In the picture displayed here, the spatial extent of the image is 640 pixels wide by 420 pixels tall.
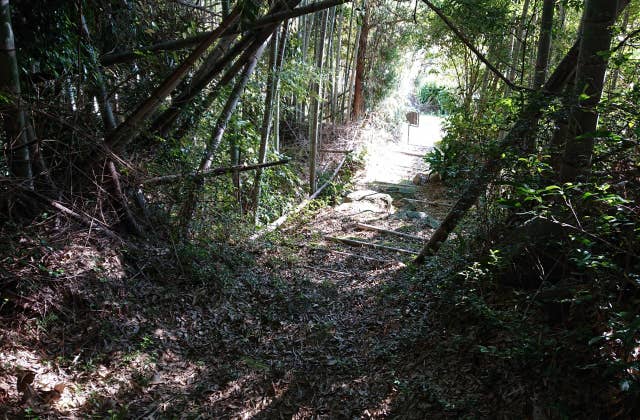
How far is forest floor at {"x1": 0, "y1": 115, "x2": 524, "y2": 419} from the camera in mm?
2873

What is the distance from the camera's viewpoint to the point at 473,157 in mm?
4781

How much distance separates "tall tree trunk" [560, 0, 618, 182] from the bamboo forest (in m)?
0.01

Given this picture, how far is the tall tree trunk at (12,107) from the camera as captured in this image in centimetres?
315

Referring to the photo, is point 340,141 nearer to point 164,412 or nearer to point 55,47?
point 55,47

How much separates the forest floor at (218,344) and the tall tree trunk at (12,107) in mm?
608

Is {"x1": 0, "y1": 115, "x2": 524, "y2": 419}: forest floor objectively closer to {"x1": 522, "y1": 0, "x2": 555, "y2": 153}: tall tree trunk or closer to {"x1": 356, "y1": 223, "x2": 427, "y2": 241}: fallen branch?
{"x1": 356, "y1": 223, "x2": 427, "y2": 241}: fallen branch

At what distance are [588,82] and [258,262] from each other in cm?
422

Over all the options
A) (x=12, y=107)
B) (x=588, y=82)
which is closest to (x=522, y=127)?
(x=588, y=82)

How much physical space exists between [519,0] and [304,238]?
692cm

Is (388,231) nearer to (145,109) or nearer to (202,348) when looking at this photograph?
(202,348)

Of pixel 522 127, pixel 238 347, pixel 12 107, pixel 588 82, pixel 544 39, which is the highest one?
pixel 544 39

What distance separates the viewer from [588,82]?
274 cm

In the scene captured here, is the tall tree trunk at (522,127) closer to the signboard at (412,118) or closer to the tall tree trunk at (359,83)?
the tall tree trunk at (359,83)

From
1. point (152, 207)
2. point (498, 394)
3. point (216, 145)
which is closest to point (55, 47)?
point (152, 207)
